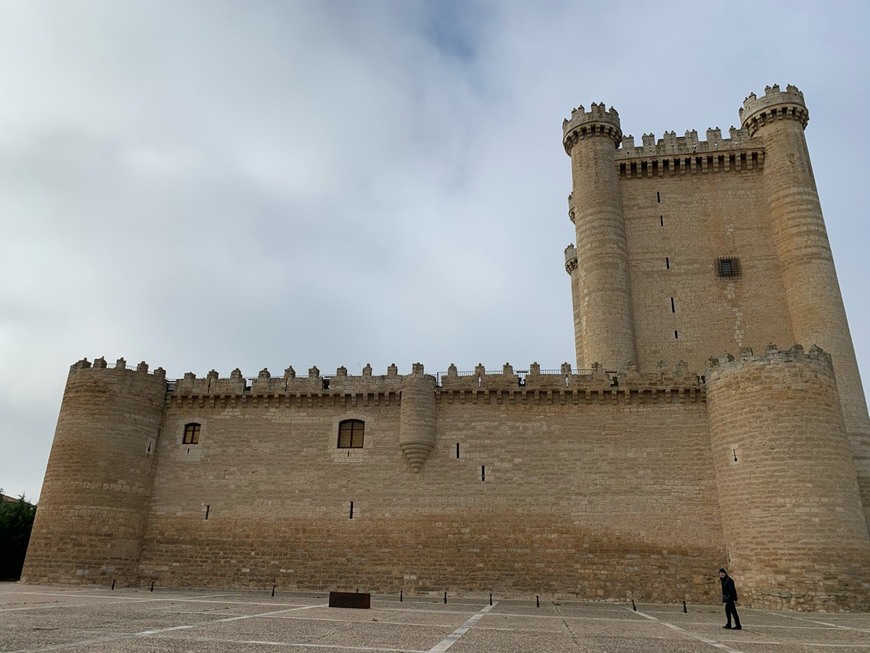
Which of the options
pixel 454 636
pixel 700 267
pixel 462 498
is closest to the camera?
pixel 454 636

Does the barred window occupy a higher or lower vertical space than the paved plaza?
higher

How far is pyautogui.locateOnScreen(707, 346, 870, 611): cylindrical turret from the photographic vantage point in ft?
62.2

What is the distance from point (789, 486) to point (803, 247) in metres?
12.7

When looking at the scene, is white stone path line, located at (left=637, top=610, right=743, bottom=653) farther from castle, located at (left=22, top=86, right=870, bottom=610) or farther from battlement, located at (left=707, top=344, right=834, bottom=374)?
battlement, located at (left=707, top=344, right=834, bottom=374)

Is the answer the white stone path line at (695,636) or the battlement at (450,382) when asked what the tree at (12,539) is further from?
the white stone path line at (695,636)

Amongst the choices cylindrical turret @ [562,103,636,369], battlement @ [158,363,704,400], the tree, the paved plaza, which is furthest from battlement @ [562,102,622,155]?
the tree

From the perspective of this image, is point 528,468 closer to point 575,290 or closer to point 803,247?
point 803,247

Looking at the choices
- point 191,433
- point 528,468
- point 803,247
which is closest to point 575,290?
point 803,247

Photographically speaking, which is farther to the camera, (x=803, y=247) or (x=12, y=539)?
(x=12, y=539)

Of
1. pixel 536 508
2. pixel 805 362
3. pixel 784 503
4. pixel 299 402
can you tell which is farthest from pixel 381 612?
pixel 805 362

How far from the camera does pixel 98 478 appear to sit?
2388cm

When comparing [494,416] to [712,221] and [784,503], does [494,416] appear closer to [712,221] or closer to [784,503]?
[784,503]

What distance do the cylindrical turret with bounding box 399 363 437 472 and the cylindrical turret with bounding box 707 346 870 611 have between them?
10.4 meters

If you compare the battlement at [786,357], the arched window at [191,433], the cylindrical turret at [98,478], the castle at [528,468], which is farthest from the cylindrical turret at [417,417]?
the battlement at [786,357]
